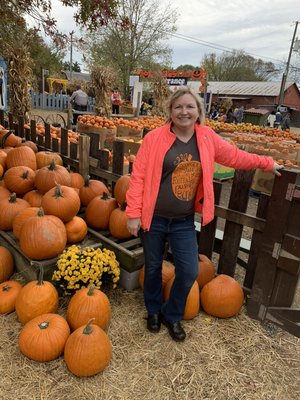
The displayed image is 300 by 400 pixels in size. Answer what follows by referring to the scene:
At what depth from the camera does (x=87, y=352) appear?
80.1 inches

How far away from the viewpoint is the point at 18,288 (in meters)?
2.70

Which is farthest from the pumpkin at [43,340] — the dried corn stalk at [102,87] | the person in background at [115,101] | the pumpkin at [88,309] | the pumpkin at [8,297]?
the person in background at [115,101]

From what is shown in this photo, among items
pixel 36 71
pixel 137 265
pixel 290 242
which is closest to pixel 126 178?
pixel 137 265

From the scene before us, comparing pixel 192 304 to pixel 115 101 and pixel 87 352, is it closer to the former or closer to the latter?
pixel 87 352

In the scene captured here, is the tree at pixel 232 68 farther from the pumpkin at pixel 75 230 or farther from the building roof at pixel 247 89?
the pumpkin at pixel 75 230

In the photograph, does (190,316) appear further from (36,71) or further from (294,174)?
(36,71)

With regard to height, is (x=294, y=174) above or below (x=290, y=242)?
above

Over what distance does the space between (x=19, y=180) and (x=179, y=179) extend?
210 cm

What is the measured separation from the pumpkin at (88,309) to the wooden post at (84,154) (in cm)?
205

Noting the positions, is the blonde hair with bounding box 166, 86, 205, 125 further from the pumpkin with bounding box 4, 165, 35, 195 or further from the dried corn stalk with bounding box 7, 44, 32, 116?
the dried corn stalk with bounding box 7, 44, 32, 116

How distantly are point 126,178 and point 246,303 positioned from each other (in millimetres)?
1736

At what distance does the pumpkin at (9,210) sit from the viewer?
10.4ft

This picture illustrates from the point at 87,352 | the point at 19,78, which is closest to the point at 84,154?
the point at 87,352

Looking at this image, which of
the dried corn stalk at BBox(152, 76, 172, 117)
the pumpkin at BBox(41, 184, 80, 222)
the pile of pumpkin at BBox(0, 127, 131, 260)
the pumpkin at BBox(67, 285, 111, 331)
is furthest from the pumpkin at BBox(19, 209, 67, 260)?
the dried corn stalk at BBox(152, 76, 172, 117)
